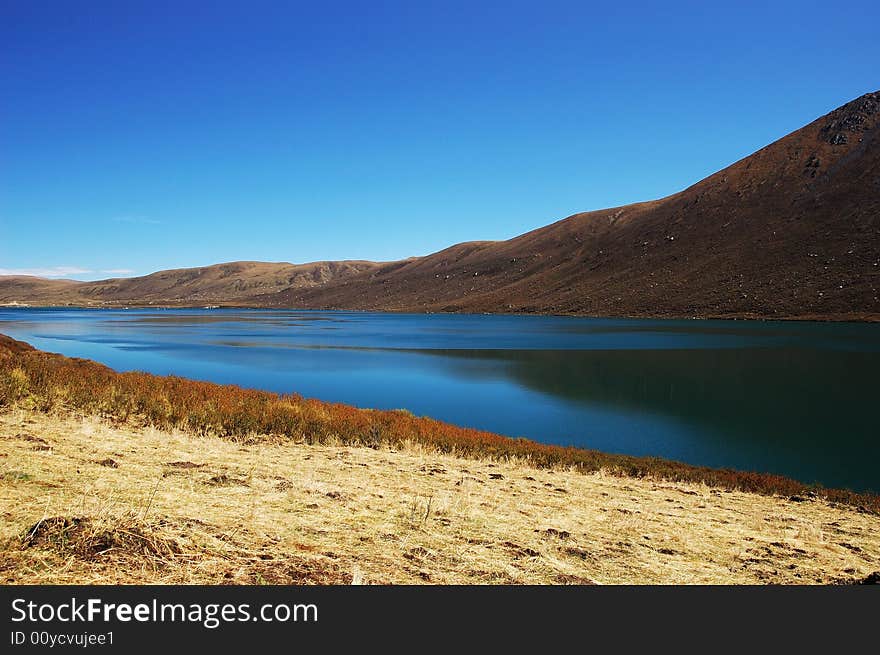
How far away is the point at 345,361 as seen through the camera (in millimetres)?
45938

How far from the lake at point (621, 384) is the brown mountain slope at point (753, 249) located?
41944mm

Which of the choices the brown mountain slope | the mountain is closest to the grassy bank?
the brown mountain slope

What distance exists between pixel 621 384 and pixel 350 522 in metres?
29.5

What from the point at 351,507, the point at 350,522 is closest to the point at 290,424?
the point at 351,507

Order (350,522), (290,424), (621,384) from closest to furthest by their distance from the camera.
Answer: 1. (350,522)
2. (290,424)
3. (621,384)

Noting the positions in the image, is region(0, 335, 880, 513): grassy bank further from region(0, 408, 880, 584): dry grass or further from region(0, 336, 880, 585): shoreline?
region(0, 408, 880, 584): dry grass

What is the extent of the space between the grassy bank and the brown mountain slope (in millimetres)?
86572

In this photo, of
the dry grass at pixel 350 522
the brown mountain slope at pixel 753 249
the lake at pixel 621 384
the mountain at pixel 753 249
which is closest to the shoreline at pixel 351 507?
the dry grass at pixel 350 522

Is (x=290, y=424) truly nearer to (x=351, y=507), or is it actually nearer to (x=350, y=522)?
(x=351, y=507)

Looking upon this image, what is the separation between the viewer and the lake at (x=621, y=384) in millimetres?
20531

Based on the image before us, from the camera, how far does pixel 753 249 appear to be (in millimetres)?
121438
